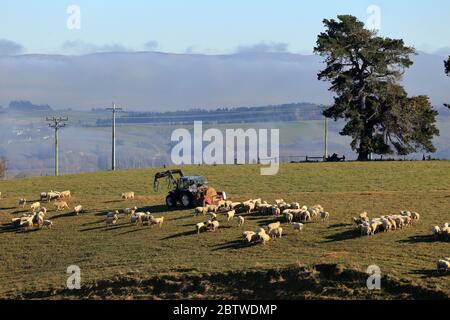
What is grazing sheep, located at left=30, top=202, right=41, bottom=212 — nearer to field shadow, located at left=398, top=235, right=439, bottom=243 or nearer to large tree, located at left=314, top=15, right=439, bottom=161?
field shadow, located at left=398, top=235, right=439, bottom=243

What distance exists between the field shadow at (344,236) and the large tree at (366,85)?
5898 cm

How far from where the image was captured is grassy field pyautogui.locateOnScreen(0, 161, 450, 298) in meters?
35.0

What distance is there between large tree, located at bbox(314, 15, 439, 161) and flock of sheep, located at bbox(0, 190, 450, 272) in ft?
171

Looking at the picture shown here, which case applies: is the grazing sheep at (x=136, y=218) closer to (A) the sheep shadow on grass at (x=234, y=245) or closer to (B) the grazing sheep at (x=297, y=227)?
(A) the sheep shadow on grass at (x=234, y=245)

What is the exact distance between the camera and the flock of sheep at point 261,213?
40.9 metres

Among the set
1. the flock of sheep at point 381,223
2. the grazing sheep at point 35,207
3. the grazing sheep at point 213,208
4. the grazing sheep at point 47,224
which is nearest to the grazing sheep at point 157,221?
the grazing sheep at point 213,208

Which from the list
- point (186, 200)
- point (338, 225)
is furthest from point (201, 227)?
point (186, 200)

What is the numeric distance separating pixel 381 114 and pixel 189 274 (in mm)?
71757

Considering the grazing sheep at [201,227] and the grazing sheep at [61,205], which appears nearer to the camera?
the grazing sheep at [201,227]

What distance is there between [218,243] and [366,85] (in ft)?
214

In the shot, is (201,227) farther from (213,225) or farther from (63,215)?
(63,215)

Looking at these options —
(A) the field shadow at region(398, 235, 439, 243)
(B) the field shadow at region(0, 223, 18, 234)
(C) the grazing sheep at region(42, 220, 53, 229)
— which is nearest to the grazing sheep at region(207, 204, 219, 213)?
(C) the grazing sheep at region(42, 220, 53, 229)
